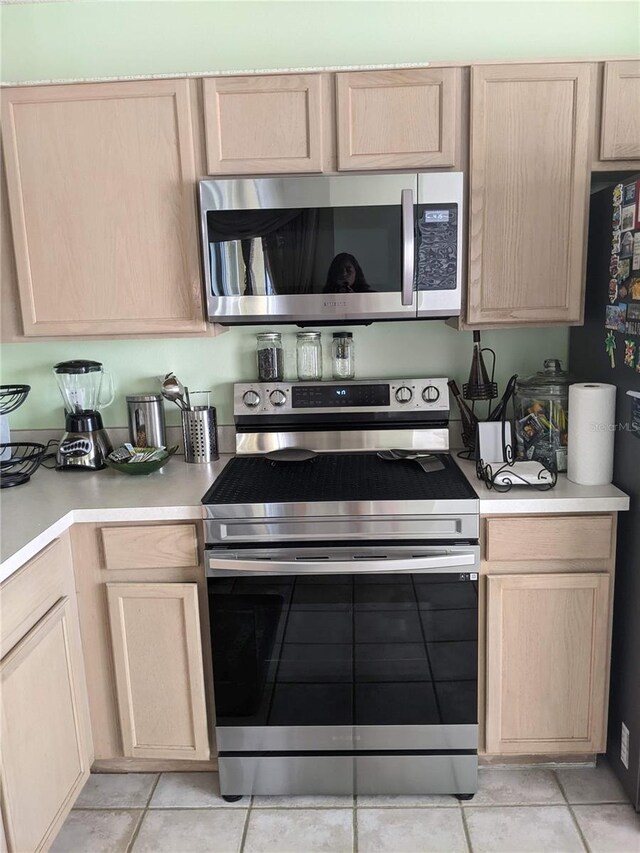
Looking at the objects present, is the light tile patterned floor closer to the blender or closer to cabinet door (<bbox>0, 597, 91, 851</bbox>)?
cabinet door (<bbox>0, 597, 91, 851</bbox>)

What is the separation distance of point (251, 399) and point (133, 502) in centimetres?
61

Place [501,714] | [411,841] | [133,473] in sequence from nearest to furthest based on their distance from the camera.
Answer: [411,841]
[501,714]
[133,473]

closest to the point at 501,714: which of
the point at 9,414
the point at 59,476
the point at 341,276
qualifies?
the point at 341,276

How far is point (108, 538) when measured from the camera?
1930mm

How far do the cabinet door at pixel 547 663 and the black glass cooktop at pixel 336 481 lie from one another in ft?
1.06

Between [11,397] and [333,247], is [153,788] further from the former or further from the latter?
[333,247]

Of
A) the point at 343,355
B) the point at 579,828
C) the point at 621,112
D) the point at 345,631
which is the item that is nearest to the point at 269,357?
the point at 343,355

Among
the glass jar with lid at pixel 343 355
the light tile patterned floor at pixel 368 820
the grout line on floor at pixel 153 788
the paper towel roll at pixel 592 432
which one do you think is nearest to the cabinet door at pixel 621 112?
the paper towel roll at pixel 592 432

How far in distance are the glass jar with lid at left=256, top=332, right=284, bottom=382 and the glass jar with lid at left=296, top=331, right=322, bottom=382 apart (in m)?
0.07

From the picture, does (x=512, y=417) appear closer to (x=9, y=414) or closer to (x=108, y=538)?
(x=108, y=538)

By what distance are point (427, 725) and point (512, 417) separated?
3.56 feet

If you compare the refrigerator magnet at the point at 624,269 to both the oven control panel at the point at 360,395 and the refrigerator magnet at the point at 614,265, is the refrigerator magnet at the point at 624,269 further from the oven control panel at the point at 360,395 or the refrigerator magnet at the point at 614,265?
the oven control panel at the point at 360,395

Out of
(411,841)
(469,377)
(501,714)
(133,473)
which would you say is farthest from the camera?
(469,377)

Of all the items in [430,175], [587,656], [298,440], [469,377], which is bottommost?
[587,656]
